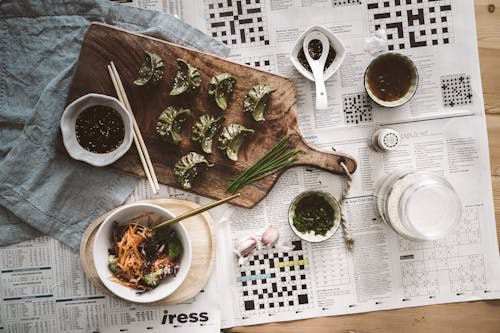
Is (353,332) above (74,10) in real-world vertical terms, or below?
below

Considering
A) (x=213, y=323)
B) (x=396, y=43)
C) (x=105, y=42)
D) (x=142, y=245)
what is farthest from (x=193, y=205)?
(x=396, y=43)

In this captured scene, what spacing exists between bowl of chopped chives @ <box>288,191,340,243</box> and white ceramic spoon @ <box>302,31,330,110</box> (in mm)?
326

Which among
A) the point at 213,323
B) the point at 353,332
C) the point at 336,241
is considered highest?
the point at 336,241

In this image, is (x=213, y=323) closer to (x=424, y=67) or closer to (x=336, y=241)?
(x=336, y=241)

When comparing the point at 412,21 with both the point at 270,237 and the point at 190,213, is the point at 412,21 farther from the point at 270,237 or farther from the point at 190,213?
the point at 190,213

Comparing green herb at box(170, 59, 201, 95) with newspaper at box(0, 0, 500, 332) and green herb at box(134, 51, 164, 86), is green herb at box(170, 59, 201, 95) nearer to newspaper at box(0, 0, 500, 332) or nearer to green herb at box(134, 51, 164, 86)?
green herb at box(134, 51, 164, 86)

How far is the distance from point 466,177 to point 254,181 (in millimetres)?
807

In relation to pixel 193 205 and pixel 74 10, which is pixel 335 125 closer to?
pixel 193 205

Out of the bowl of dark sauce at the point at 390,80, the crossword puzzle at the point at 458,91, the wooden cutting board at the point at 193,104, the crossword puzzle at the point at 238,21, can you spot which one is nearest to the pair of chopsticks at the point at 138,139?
the wooden cutting board at the point at 193,104

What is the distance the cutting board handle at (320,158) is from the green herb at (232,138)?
0.59ft

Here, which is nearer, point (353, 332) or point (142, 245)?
point (142, 245)

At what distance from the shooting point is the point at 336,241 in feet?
5.57

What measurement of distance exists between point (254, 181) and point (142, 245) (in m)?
0.45

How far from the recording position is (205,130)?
62.7 inches
